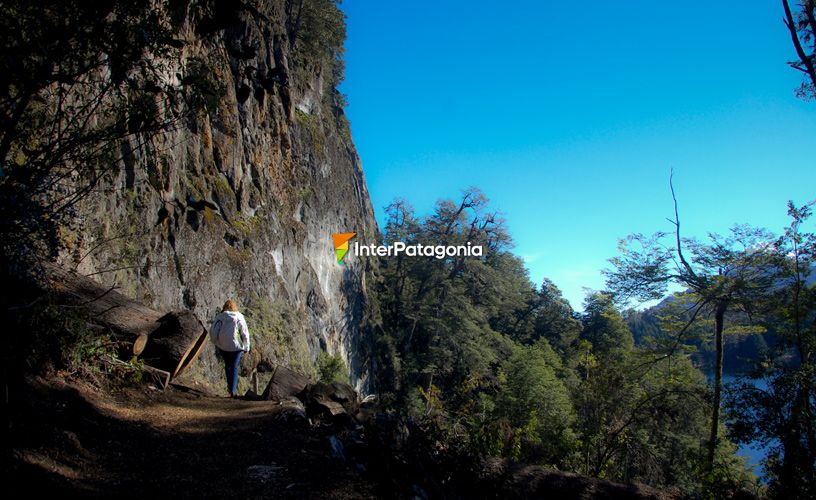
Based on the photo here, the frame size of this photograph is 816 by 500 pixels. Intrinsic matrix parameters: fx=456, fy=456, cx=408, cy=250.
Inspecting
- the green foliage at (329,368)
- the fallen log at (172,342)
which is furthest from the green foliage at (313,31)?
the fallen log at (172,342)

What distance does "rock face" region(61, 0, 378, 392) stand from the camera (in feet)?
23.6

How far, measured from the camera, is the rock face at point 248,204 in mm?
7199

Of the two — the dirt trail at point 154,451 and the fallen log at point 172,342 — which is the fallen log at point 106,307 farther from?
the dirt trail at point 154,451

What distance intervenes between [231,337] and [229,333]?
0.25ft

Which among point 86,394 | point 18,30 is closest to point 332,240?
point 86,394

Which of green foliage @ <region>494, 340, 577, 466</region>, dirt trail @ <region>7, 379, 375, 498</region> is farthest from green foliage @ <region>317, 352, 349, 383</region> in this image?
Answer: dirt trail @ <region>7, 379, 375, 498</region>

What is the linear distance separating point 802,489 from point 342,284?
2101cm

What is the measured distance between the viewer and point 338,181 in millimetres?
26734

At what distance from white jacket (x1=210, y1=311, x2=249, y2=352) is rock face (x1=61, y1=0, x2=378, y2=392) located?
5.59 feet

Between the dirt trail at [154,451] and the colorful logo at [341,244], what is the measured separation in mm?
19354

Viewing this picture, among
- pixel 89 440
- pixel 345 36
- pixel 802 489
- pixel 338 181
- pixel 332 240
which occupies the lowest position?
pixel 802 489

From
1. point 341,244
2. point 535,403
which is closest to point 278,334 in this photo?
point 341,244

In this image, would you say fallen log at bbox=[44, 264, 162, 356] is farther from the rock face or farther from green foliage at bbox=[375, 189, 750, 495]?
green foliage at bbox=[375, 189, 750, 495]

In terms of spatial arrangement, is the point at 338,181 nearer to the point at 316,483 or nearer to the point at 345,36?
the point at 345,36
